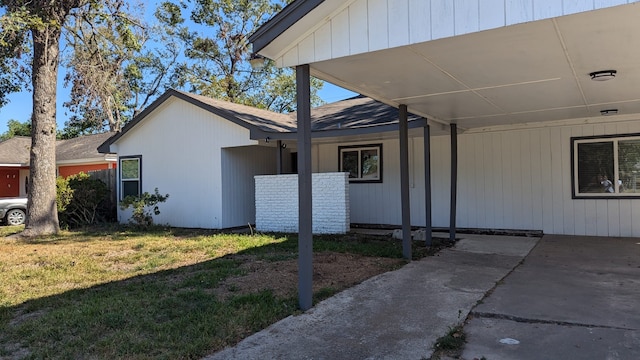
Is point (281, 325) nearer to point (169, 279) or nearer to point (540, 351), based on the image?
point (540, 351)

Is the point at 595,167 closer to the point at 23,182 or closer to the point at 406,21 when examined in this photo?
the point at 406,21

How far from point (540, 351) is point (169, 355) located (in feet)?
9.44

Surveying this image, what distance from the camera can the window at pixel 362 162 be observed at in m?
11.8

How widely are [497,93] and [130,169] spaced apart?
1120cm

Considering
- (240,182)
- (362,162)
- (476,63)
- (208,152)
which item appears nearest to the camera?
(476,63)

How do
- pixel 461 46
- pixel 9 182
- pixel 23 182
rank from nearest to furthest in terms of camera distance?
pixel 461 46 → pixel 9 182 → pixel 23 182

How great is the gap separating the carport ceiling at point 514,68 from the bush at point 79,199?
10.4 meters

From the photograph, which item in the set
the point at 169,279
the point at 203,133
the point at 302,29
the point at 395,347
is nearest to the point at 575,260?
the point at 395,347

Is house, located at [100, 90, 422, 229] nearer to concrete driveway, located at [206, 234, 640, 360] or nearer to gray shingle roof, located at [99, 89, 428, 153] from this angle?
gray shingle roof, located at [99, 89, 428, 153]

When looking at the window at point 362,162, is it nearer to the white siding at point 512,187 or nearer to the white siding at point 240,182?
the white siding at point 512,187

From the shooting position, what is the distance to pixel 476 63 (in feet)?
15.9

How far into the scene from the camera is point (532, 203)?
9.90m

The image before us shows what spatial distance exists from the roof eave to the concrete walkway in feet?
9.28

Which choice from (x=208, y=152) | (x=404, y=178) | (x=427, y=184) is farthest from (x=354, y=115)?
(x=404, y=178)
